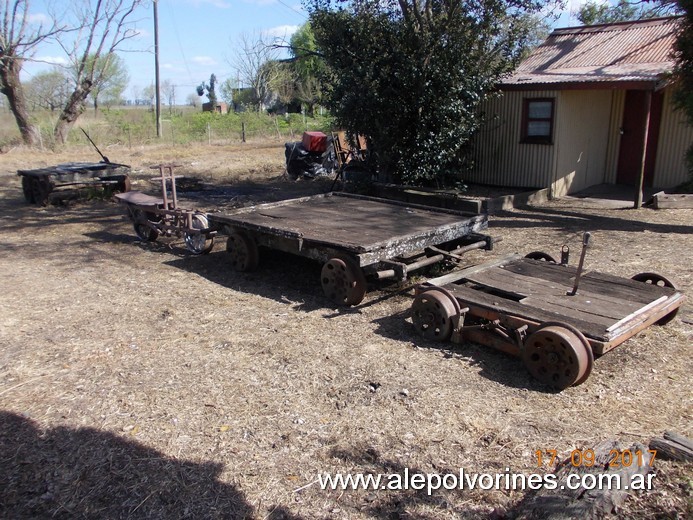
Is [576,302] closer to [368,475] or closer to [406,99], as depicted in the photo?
[368,475]

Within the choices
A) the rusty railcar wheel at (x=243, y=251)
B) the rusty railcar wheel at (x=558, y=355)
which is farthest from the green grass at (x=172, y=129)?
the rusty railcar wheel at (x=558, y=355)

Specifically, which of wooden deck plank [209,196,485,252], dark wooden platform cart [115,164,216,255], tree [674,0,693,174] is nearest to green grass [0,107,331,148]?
dark wooden platform cart [115,164,216,255]

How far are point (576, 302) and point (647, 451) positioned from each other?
1960 mm

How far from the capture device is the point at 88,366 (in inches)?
204

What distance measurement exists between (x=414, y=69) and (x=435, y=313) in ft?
28.4

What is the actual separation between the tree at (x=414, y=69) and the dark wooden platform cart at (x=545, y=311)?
7635mm

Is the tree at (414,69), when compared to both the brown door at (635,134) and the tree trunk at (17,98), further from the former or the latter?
the tree trunk at (17,98)

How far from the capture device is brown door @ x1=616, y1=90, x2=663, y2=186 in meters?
14.1

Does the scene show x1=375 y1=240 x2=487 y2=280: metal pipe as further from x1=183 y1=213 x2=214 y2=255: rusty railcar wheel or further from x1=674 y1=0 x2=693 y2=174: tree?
x1=674 y1=0 x2=693 y2=174: tree

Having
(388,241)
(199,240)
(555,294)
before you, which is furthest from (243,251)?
(555,294)

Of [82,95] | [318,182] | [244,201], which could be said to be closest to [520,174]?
[318,182]

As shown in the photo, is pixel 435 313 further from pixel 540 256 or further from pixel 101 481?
pixel 101 481

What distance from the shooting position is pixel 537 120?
13.7 meters

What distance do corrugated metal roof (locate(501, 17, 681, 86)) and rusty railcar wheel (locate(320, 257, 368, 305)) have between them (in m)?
8.60
